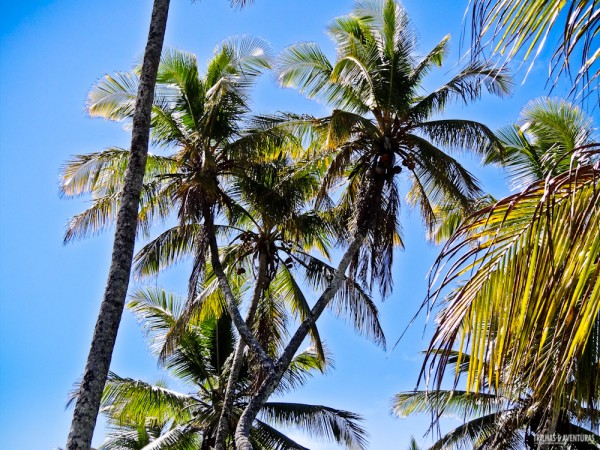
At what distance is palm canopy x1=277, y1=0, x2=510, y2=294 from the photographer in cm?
1512

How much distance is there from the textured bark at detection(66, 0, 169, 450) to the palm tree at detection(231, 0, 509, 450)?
16.8 ft

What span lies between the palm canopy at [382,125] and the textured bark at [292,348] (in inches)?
11.7

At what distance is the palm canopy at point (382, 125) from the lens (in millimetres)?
15117

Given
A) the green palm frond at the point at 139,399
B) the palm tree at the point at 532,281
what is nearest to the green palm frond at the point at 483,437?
the green palm frond at the point at 139,399

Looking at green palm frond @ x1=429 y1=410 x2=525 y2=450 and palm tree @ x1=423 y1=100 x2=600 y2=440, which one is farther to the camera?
green palm frond @ x1=429 y1=410 x2=525 y2=450

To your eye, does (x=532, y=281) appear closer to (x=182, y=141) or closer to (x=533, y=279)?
(x=533, y=279)

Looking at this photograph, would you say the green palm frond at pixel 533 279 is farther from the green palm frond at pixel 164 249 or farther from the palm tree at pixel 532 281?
the green palm frond at pixel 164 249

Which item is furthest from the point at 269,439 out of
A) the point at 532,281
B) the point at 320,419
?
the point at 532,281

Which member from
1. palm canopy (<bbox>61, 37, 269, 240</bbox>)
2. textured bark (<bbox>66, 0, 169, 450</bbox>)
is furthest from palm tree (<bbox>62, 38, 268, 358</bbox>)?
textured bark (<bbox>66, 0, 169, 450</bbox>)

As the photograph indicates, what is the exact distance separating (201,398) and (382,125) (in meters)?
7.55

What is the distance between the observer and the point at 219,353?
19281 millimetres

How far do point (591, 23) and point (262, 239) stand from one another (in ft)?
43.8

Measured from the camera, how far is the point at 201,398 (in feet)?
59.3

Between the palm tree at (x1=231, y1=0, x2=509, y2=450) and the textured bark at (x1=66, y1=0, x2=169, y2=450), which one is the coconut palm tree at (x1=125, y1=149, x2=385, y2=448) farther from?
the textured bark at (x1=66, y1=0, x2=169, y2=450)
